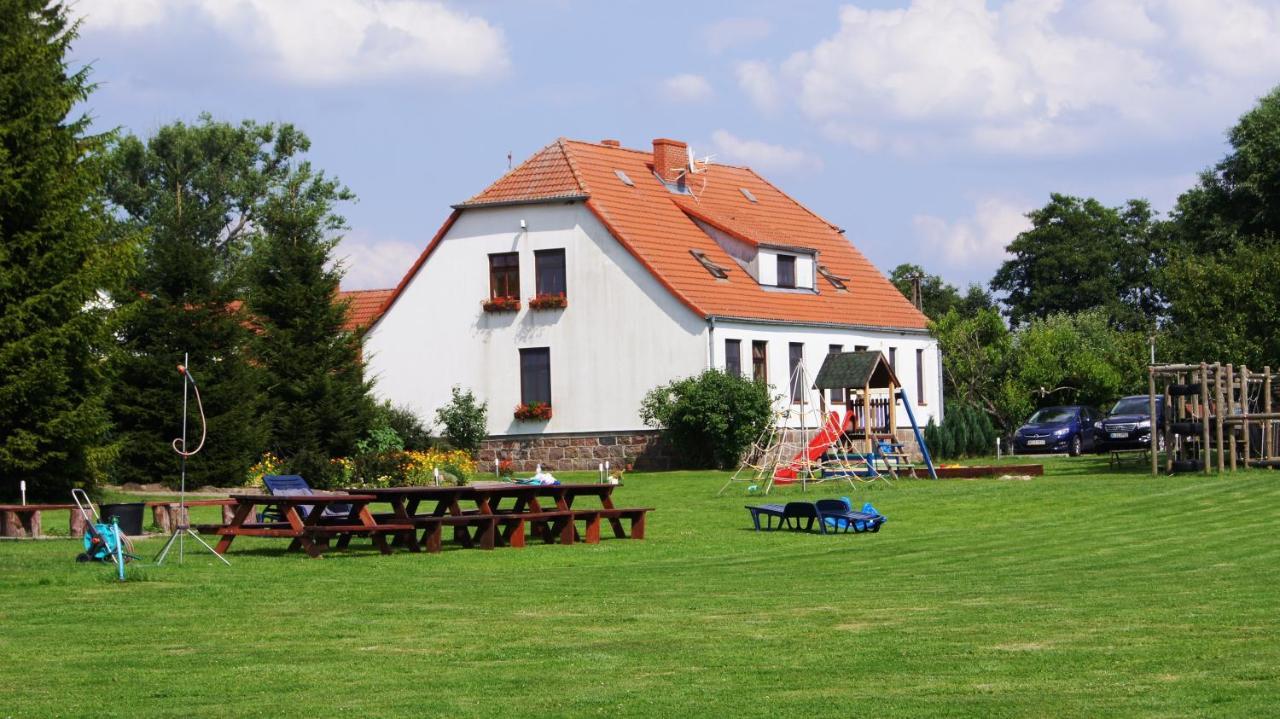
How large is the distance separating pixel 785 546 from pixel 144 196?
56461mm

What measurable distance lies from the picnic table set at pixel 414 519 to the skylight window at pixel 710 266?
983 inches

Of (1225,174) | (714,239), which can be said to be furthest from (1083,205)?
(714,239)

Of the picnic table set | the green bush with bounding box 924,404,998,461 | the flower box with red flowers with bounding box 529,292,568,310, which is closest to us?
the picnic table set

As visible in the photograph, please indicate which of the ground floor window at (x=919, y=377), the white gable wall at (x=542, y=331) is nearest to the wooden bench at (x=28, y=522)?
the white gable wall at (x=542, y=331)

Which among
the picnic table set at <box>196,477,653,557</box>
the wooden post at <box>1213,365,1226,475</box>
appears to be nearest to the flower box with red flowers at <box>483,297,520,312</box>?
the wooden post at <box>1213,365,1226,475</box>

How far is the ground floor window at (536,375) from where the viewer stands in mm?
49344

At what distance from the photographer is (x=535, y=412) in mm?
48938

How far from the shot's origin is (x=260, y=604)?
1555 cm

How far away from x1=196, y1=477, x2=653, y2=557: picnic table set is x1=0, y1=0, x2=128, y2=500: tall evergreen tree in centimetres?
781

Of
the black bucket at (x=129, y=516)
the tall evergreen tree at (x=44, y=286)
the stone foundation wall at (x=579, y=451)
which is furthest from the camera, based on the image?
the stone foundation wall at (x=579, y=451)

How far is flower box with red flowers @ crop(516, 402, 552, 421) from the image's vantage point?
48906 millimetres

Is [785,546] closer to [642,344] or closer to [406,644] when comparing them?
[406,644]

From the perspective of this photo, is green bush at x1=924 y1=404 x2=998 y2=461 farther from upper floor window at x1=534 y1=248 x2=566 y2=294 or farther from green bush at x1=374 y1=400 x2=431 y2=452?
green bush at x1=374 y1=400 x2=431 y2=452

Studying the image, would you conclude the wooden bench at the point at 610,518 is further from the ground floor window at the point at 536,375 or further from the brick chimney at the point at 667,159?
the brick chimney at the point at 667,159
